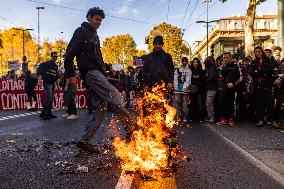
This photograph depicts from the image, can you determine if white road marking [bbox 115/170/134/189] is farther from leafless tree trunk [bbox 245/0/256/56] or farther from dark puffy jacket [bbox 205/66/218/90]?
leafless tree trunk [bbox 245/0/256/56]

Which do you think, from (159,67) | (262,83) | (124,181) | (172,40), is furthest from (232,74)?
(172,40)

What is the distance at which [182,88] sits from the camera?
12766 mm

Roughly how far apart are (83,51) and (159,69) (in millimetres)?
1511

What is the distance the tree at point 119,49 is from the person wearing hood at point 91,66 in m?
108

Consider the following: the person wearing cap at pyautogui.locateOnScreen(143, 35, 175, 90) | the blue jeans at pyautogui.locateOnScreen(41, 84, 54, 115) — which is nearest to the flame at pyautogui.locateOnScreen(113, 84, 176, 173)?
the person wearing cap at pyautogui.locateOnScreen(143, 35, 175, 90)

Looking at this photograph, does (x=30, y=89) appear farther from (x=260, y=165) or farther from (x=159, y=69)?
(x=260, y=165)

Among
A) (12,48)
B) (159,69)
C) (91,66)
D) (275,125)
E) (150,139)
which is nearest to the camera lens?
(150,139)

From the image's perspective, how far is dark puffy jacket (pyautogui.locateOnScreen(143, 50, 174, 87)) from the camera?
291 inches

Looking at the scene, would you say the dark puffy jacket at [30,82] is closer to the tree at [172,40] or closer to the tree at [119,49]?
the tree at [172,40]

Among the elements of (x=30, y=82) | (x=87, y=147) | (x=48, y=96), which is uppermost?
(x=30, y=82)

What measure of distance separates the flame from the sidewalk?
1.50 meters

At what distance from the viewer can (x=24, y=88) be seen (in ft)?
66.0

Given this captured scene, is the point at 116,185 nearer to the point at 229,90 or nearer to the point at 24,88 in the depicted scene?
the point at 229,90

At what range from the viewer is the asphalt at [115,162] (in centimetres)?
475
